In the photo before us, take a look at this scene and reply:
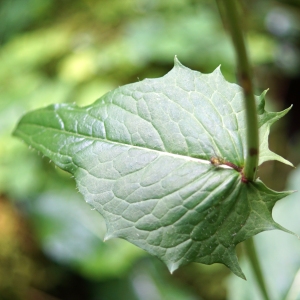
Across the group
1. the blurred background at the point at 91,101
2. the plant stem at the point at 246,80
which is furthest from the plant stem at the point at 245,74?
the blurred background at the point at 91,101

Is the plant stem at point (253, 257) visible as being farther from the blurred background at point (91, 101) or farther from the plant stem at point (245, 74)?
the blurred background at point (91, 101)

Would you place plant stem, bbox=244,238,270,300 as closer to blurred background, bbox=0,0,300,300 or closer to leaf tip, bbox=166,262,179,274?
leaf tip, bbox=166,262,179,274

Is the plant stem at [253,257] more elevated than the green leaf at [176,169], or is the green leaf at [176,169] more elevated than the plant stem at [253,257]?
the green leaf at [176,169]

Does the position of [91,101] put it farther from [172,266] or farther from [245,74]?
[245,74]

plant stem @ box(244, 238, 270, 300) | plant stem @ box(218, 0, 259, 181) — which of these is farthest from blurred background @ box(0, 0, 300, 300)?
plant stem @ box(218, 0, 259, 181)

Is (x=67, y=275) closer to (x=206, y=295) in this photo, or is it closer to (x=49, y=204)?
(x=49, y=204)

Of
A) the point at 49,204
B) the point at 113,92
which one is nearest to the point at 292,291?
the point at 113,92
